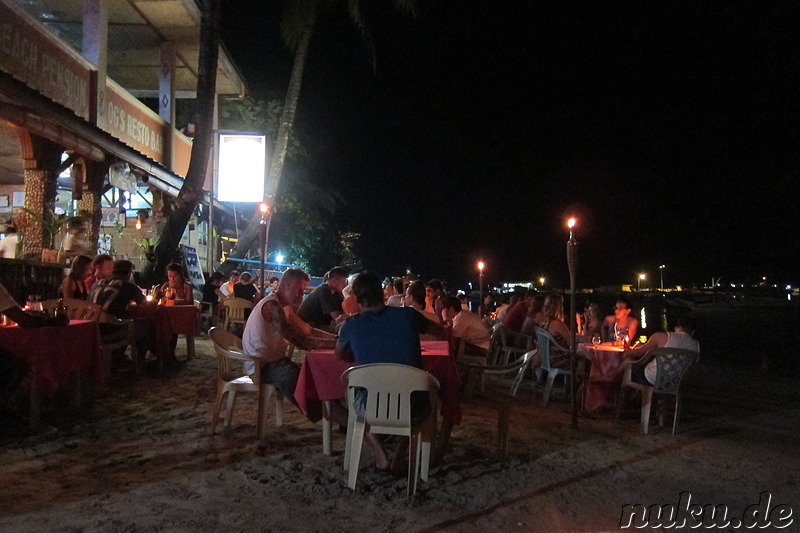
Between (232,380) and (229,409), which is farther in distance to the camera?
(229,409)

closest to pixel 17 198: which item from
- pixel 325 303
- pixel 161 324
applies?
pixel 161 324

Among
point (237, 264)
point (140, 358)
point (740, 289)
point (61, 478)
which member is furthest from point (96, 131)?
point (740, 289)

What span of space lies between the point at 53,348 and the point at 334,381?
280 cm

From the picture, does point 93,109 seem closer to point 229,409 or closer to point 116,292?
point 116,292

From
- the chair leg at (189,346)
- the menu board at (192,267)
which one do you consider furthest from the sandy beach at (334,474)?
the menu board at (192,267)

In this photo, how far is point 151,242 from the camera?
14789mm

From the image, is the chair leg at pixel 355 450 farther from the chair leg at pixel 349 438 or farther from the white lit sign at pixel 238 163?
the white lit sign at pixel 238 163

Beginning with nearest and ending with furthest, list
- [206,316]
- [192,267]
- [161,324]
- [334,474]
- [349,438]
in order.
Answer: [349,438] → [334,474] → [161,324] → [206,316] → [192,267]

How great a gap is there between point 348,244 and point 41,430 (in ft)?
91.7

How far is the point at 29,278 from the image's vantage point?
30.1ft

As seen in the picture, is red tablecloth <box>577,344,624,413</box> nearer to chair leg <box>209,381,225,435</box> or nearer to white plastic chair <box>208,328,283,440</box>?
white plastic chair <box>208,328,283,440</box>

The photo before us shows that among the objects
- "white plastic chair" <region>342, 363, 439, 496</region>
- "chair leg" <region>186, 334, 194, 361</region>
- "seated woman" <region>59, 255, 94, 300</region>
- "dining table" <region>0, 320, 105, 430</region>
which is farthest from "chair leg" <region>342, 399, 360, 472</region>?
"chair leg" <region>186, 334, 194, 361</region>

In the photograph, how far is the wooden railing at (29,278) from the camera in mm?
8570

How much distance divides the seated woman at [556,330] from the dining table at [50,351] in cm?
503
